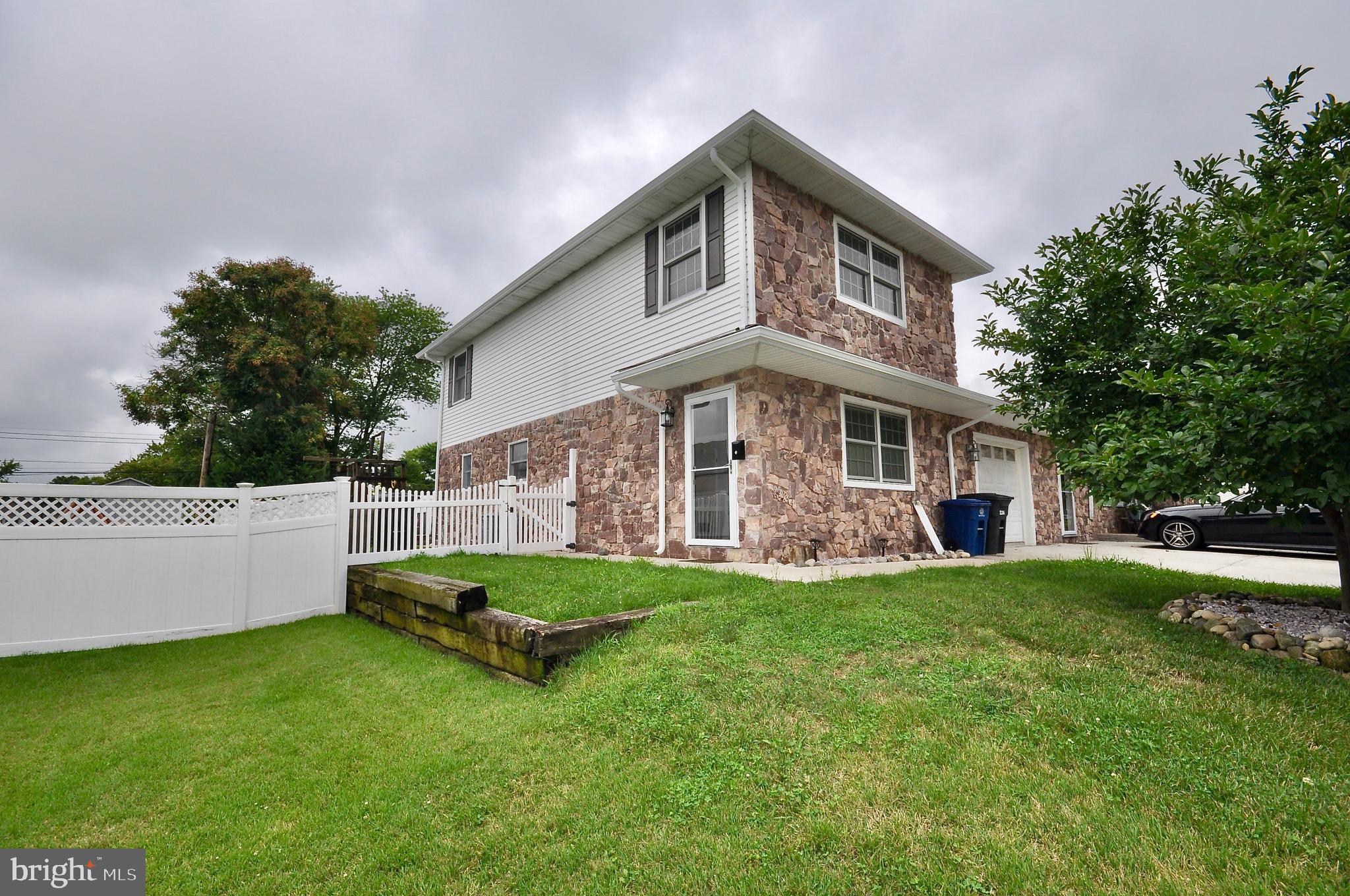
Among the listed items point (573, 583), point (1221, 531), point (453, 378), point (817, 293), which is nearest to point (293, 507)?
point (573, 583)

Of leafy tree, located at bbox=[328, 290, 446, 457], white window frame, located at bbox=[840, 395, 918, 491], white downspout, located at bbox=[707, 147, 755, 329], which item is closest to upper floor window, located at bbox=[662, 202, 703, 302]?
white downspout, located at bbox=[707, 147, 755, 329]

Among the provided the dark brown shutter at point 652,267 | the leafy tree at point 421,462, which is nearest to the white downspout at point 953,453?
the dark brown shutter at point 652,267

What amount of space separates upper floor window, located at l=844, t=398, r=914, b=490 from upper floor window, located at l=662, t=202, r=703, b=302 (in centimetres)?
274

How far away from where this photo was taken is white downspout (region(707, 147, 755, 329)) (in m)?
7.19

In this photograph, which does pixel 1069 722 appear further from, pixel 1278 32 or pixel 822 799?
pixel 1278 32

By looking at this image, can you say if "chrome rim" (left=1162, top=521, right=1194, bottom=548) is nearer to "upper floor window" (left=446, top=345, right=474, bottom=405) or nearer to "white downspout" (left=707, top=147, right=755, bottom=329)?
"white downspout" (left=707, top=147, right=755, bottom=329)

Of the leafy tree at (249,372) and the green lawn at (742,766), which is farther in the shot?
the leafy tree at (249,372)

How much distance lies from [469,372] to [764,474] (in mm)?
9808

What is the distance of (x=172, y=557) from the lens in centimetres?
530

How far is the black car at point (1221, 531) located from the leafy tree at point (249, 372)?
22.2 m

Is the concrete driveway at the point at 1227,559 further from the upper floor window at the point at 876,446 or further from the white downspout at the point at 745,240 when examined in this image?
the white downspout at the point at 745,240

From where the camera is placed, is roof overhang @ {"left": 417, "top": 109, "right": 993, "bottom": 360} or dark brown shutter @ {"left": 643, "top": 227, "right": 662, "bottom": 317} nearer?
roof overhang @ {"left": 417, "top": 109, "right": 993, "bottom": 360}

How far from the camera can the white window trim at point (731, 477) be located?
7.11 meters

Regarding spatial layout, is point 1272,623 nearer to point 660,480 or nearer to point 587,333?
point 660,480
